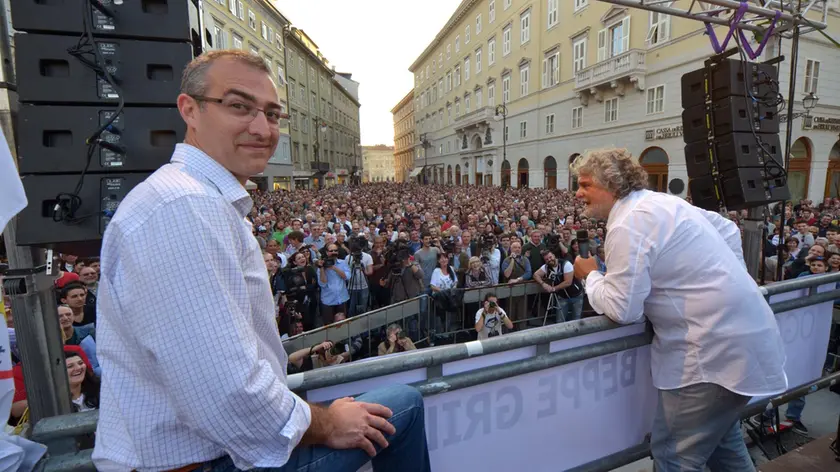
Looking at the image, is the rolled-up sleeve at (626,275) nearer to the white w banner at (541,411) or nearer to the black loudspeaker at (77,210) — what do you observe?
the white w banner at (541,411)

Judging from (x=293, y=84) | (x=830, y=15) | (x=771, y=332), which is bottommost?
(x=771, y=332)

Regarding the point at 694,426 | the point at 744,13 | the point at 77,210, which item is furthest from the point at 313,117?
the point at 694,426

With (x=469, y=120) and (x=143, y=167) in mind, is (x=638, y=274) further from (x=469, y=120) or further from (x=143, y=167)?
(x=469, y=120)

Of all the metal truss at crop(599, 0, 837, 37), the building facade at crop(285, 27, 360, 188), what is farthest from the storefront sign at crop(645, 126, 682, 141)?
the building facade at crop(285, 27, 360, 188)

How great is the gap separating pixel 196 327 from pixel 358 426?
57cm

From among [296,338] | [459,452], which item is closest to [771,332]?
[459,452]

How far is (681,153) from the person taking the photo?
19.1 metres

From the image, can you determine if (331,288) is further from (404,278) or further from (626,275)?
(626,275)

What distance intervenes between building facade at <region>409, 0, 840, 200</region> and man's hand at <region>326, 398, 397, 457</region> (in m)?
20.5

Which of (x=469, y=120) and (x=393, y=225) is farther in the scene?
(x=469, y=120)

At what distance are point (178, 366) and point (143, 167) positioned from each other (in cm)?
173

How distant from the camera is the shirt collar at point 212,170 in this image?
1.13m

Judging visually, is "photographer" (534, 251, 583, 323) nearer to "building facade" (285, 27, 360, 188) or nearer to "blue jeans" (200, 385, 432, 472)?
"blue jeans" (200, 385, 432, 472)

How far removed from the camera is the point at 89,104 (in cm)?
210
